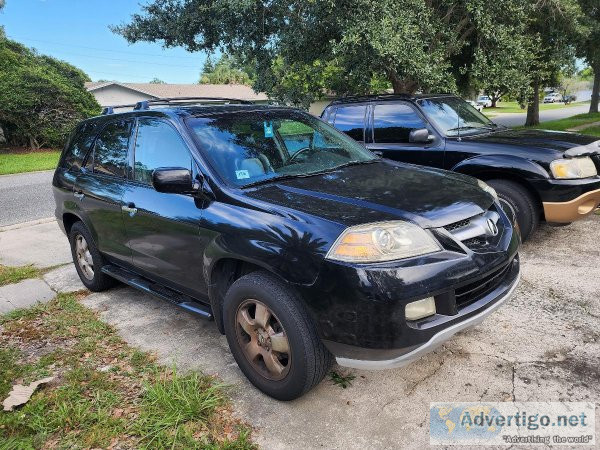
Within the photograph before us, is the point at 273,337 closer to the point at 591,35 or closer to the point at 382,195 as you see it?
the point at 382,195

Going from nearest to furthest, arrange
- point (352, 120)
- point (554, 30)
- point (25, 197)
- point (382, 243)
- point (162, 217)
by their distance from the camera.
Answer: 1. point (382, 243)
2. point (162, 217)
3. point (352, 120)
4. point (25, 197)
5. point (554, 30)

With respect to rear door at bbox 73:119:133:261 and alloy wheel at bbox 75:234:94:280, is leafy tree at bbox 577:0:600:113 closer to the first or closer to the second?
rear door at bbox 73:119:133:261

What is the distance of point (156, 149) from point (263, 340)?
1.78 metres

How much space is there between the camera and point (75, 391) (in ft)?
10.0

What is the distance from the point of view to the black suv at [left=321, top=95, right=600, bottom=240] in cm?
486

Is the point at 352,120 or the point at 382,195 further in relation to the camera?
the point at 352,120

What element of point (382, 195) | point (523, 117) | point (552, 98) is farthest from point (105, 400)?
point (552, 98)

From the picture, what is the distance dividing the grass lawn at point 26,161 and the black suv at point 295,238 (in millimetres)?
15542

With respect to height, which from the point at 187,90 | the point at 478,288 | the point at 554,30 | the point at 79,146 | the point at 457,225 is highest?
the point at 187,90

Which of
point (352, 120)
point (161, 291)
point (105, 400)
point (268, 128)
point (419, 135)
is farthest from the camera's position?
point (352, 120)

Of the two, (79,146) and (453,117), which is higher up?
(79,146)

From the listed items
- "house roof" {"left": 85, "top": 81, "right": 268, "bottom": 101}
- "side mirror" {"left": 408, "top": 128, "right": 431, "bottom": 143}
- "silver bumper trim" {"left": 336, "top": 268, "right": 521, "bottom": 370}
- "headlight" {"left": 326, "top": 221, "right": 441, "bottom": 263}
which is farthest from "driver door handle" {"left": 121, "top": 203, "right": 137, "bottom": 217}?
"house roof" {"left": 85, "top": 81, "right": 268, "bottom": 101}

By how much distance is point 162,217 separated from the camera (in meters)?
3.47

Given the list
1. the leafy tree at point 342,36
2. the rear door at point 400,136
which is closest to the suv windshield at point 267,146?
the rear door at point 400,136
